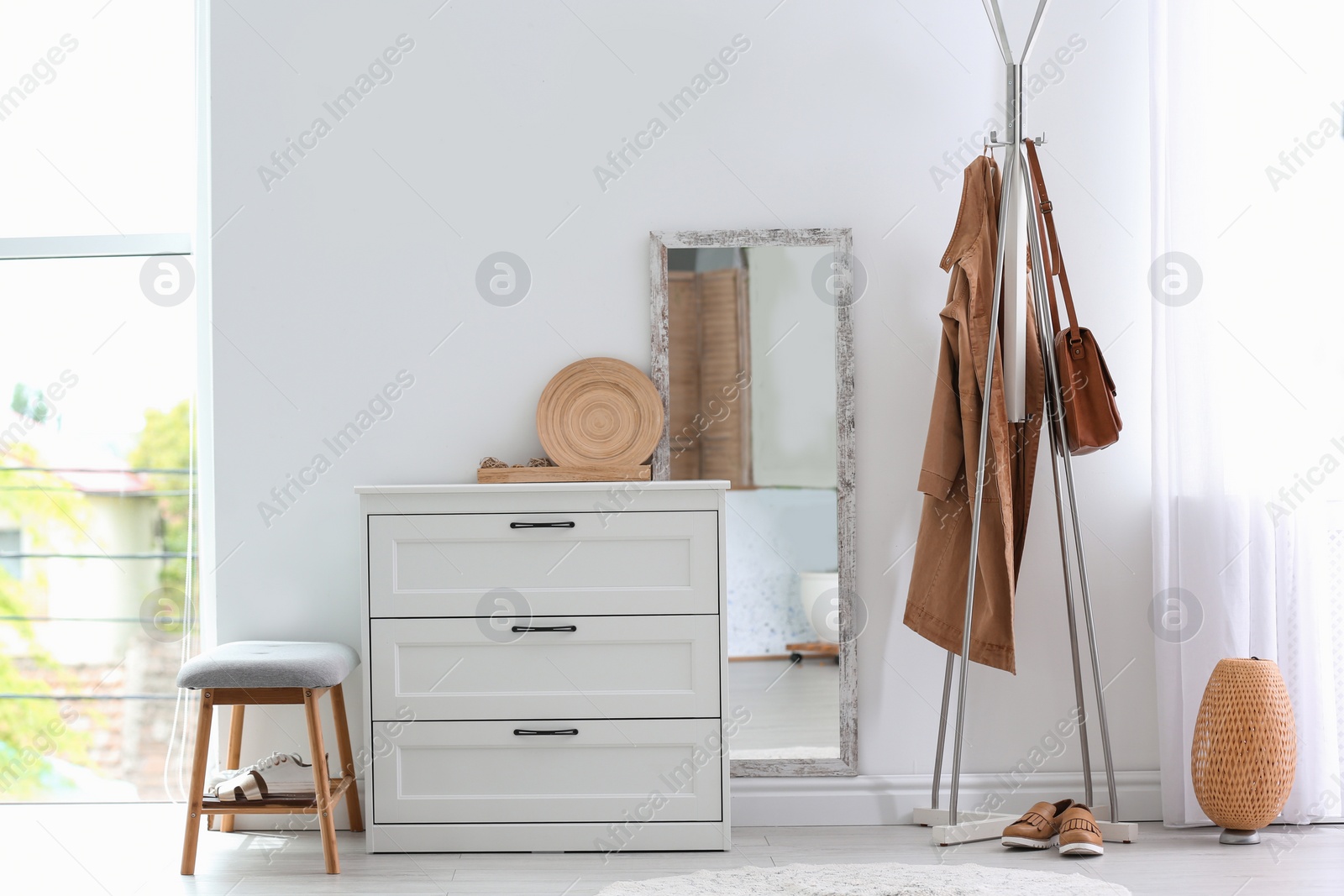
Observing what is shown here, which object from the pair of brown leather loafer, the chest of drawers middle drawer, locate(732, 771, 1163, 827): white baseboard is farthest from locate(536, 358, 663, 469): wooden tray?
the pair of brown leather loafer

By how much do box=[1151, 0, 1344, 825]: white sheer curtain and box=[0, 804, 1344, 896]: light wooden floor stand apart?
21 centimetres

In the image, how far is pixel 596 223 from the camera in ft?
8.31

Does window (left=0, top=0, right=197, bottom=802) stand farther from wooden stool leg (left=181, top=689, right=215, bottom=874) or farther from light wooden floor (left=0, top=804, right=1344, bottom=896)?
wooden stool leg (left=181, top=689, right=215, bottom=874)

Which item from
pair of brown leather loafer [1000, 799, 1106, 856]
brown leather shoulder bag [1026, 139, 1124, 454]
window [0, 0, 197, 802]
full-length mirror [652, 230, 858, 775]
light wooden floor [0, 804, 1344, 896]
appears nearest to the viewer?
light wooden floor [0, 804, 1344, 896]

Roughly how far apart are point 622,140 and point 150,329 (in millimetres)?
1444

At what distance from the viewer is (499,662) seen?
220 centimetres

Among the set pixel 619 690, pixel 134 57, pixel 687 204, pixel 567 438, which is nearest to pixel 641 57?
pixel 687 204

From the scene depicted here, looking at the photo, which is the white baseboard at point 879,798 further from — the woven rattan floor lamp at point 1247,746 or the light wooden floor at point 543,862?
the woven rattan floor lamp at point 1247,746

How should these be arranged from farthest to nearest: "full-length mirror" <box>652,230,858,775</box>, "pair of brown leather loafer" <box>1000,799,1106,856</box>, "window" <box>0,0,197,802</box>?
1. "window" <box>0,0,197,802</box>
2. "full-length mirror" <box>652,230,858,775</box>
3. "pair of brown leather loafer" <box>1000,799,1106,856</box>

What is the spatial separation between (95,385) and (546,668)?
5.32ft

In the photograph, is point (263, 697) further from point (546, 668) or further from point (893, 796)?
point (893, 796)

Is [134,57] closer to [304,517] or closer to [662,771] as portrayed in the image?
[304,517]

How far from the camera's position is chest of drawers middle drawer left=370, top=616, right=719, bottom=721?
2.19 m

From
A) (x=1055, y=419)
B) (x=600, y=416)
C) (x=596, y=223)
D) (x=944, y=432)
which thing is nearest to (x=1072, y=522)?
(x=1055, y=419)
